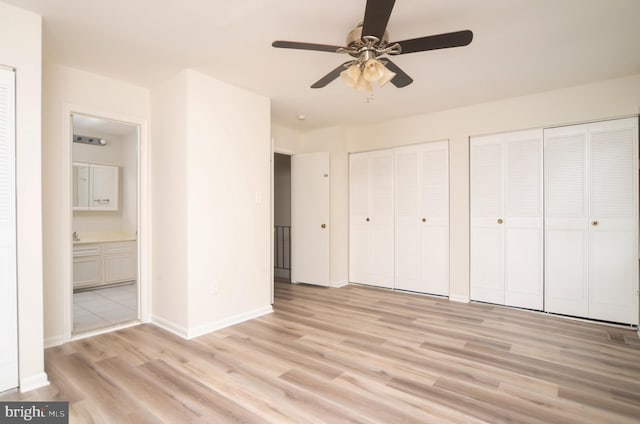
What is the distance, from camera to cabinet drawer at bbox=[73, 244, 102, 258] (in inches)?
195

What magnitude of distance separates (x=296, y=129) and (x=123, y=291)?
12.2ft

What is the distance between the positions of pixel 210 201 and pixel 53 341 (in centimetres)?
186

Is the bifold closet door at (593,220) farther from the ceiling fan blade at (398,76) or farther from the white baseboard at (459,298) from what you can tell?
the ceiling fan blade at (398,76)

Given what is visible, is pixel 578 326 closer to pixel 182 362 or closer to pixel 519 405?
pixel 519 405

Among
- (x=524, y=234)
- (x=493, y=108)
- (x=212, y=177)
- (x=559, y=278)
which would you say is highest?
(x=493, y=108)

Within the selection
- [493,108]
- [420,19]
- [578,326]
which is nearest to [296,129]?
[493,108]

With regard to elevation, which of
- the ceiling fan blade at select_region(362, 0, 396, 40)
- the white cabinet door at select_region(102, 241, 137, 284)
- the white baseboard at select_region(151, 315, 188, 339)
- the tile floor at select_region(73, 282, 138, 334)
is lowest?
the tile floor at select_region(73, 282, 138, 334)

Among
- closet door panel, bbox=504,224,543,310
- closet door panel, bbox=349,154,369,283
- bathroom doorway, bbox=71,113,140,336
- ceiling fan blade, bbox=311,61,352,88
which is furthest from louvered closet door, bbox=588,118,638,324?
bathroom doorway, bbox=71,113,140,336

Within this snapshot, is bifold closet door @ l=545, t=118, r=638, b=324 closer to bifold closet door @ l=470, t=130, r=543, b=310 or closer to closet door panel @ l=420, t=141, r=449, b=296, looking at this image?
bifold closet door @ l=470, t=130, r=543, b=310

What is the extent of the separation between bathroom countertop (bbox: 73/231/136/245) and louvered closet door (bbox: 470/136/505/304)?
541 cm

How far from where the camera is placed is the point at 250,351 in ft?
9.33

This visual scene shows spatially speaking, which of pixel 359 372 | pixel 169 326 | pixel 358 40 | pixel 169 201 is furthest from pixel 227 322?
pixel 358 40

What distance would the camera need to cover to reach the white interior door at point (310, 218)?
17.1 feet

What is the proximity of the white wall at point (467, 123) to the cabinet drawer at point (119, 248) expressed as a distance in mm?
3775
